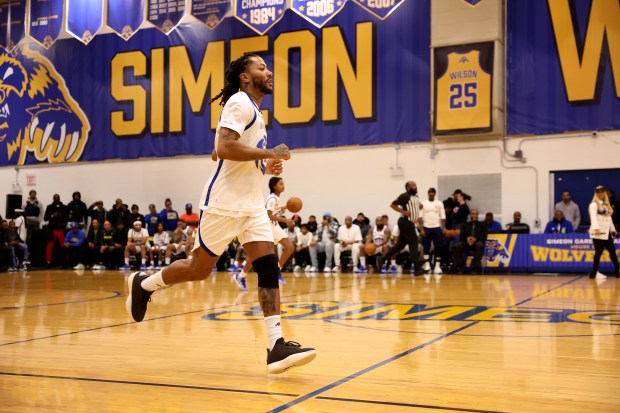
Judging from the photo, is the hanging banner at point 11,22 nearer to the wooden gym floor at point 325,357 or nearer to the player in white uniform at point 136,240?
the player in white uniform at point 136,240

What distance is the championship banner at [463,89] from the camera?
670 inches

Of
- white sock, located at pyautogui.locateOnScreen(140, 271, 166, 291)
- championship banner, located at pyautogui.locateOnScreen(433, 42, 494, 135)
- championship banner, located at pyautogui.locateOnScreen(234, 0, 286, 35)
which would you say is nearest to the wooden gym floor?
white sock, located at pyautogui.locateOnScreen(140, 271, 166, 291)

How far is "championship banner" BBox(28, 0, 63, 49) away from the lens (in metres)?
22.1

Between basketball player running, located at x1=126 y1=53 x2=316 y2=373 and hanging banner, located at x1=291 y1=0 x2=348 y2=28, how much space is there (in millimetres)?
14345

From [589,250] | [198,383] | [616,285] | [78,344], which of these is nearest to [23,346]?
[78,344]

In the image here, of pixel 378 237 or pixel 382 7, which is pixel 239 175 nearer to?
pixel 378 237

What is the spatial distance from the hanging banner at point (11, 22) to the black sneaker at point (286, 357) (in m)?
22.5

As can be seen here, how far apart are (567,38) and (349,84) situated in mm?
5689

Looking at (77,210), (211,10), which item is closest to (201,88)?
(211,10)

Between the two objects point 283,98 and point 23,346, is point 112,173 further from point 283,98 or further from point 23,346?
point 23,346

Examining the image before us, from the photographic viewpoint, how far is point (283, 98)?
1973cm

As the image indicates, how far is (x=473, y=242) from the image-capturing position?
1582 centimetres

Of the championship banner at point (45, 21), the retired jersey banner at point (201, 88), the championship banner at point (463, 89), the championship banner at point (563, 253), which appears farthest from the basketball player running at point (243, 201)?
the championship banner at point (45, 21)

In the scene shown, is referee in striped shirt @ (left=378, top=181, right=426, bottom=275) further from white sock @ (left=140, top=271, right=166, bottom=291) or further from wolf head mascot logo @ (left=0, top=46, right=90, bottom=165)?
wolf head mascot logo @ (left=0, top=46, right=90, bottom=165)
